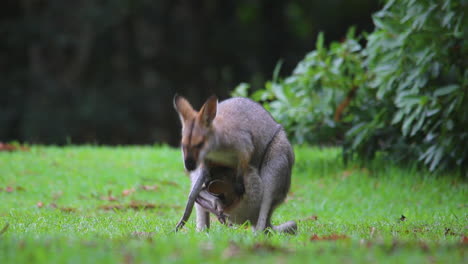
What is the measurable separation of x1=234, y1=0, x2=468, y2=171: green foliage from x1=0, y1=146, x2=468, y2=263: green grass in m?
0.52

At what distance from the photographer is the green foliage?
888 centimetres

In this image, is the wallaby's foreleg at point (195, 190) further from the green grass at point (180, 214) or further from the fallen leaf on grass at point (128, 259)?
the fallen leaf on grass at point (128, 259)

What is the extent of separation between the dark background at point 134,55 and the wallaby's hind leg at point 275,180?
13.2 m

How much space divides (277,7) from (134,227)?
57.7ft

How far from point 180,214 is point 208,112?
2.99m

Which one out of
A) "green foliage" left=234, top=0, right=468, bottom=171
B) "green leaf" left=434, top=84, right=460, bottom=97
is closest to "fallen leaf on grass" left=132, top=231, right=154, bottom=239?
"green foliage" left=234, top=0, right=468, bottom=171

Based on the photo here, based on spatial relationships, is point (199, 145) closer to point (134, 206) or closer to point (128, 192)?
point (134, 206)

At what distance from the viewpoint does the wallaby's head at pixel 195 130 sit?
542 cm

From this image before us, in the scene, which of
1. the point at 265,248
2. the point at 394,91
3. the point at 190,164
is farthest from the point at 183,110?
the point at 394,91

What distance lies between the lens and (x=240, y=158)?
5.91m

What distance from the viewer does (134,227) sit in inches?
244

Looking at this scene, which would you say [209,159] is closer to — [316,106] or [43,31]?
[316,106]

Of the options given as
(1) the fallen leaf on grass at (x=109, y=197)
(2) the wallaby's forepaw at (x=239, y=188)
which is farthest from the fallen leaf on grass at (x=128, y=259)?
(1) the fallen leaf on grass at (x=109, y=197)

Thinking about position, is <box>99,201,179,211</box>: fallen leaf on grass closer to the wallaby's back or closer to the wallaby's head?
the wallaby's back
